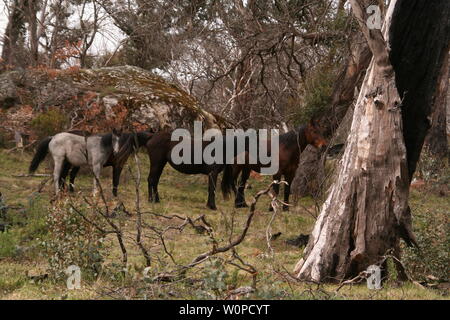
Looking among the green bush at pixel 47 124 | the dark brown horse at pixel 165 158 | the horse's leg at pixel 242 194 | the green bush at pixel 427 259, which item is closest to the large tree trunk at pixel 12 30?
the green bush at pixel 47 124

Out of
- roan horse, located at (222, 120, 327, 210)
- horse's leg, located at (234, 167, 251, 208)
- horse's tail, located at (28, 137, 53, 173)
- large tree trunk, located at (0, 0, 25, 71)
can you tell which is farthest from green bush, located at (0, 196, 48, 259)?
large tree trunk, located at (0, 0, 25, 71)

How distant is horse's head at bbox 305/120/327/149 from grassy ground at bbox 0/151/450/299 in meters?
1.51

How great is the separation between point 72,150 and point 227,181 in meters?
3.47

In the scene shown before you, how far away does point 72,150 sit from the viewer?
516 inches

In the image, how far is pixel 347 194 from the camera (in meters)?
6.74

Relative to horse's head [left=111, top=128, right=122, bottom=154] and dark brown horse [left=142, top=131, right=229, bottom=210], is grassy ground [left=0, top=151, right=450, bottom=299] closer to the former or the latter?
dark brown horse [left=142, top=131, right=229, bottom=210]

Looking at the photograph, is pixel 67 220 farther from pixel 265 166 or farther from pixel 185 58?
pixel 185 58

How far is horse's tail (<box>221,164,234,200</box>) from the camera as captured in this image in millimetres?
14094

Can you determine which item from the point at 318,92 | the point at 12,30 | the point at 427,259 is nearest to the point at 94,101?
the point at 318,92

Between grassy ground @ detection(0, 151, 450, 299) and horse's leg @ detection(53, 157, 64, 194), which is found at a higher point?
horse's leg @ detection(53, 157, 64, 194)

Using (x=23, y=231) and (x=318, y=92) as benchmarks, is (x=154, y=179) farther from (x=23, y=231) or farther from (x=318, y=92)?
(x=23, y=231)
